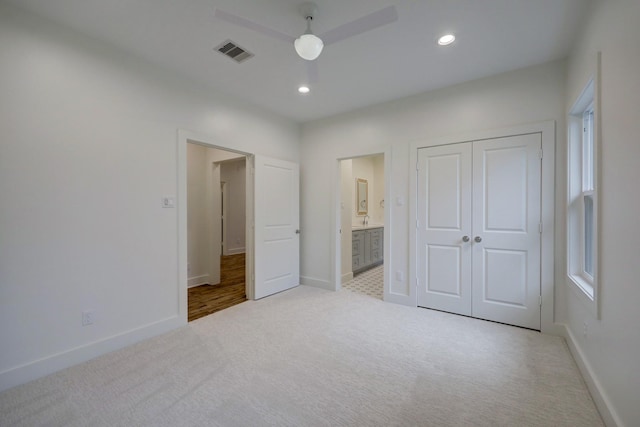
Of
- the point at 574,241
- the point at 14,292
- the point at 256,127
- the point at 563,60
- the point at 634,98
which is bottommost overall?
the point at 14,292

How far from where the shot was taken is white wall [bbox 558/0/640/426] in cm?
129

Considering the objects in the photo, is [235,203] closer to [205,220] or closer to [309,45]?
[205,220]

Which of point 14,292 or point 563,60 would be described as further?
point 563,60

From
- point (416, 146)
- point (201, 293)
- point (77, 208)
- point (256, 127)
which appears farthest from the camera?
point (201, 293)

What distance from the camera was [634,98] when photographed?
1.30 meters

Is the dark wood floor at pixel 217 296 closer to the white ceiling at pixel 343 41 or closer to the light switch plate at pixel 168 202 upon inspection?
the light switch plate at pixel 168 202

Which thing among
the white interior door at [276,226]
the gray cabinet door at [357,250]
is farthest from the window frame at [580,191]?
the white interior door at [276,226]

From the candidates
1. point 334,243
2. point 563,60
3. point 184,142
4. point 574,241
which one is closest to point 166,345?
point 184,142

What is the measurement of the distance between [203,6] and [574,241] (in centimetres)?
370

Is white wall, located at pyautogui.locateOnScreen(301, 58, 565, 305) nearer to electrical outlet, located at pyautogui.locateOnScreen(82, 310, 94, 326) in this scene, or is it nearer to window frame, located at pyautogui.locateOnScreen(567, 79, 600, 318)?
window frame, located at pyautogui.locateOnScreen(567, 79, 600, 318)

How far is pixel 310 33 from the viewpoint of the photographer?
1.81 metres

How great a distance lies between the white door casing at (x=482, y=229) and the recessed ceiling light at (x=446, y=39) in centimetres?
118

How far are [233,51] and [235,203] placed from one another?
607 cm

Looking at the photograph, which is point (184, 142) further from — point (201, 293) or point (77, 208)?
point (201, 293)
